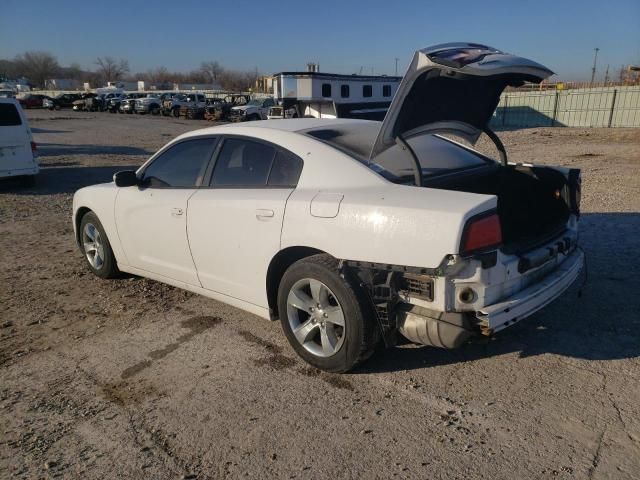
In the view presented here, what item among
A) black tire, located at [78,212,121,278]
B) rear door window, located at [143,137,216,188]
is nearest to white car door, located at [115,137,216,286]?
rear door window, located at [143,137,216,188]

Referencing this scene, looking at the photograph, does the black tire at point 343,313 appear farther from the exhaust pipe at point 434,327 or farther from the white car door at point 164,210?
the white car door at point 164,210

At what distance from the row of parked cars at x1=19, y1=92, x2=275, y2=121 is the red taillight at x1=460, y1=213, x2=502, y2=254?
29007 mm

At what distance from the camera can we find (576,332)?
145 inches

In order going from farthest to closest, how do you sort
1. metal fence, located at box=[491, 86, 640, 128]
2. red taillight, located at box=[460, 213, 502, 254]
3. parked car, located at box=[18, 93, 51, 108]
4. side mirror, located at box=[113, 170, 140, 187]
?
1. parked car, located at box=[18, 93, 51, 108]
2. metal fence, located at box=[491, 86, 640, 128]
3. side mirror, located at box=[113, 170, 140, 187]
4. red taillight, located at box=[460, 213, 502, 254]

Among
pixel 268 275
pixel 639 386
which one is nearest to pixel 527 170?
pixel 639 386

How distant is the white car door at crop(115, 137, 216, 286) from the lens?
4.10 metres

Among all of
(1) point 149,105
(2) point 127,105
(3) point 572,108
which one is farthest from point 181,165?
(2) point 127,105

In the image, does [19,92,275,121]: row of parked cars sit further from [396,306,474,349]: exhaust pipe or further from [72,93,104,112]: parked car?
[396,306,474,349]: exhaust pipe

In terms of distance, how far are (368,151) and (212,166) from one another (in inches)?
50.9

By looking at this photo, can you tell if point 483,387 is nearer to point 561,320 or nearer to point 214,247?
point 561,320

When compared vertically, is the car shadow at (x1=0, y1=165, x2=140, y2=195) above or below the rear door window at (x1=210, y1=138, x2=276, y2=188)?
below

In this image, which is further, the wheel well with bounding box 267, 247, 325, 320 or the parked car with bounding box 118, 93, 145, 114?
the parked car with bounding box 118, 93, 145, 114

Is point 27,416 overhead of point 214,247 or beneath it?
beneath

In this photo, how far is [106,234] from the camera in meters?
4.94
